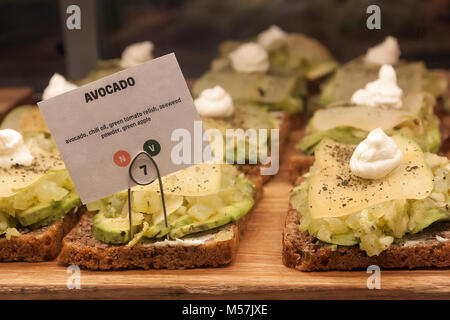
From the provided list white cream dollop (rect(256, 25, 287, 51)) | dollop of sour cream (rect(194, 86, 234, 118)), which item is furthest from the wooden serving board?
white cream dollop (rect(256, 25, 287, 51))

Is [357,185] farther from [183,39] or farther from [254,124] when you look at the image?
[183,39]

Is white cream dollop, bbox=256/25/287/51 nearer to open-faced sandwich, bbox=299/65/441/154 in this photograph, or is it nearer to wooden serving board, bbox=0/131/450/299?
open-faced sandwich, bbox=299/65/441/154

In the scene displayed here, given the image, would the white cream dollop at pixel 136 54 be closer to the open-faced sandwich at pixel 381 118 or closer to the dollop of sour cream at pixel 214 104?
the dollop of sour cream at pixel 214 104

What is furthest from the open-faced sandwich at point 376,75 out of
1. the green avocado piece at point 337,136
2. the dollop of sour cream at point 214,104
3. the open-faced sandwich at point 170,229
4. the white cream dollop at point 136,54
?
the open-faced sandwich at point 170,229

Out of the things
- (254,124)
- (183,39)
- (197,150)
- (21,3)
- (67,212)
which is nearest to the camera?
(197,150)
